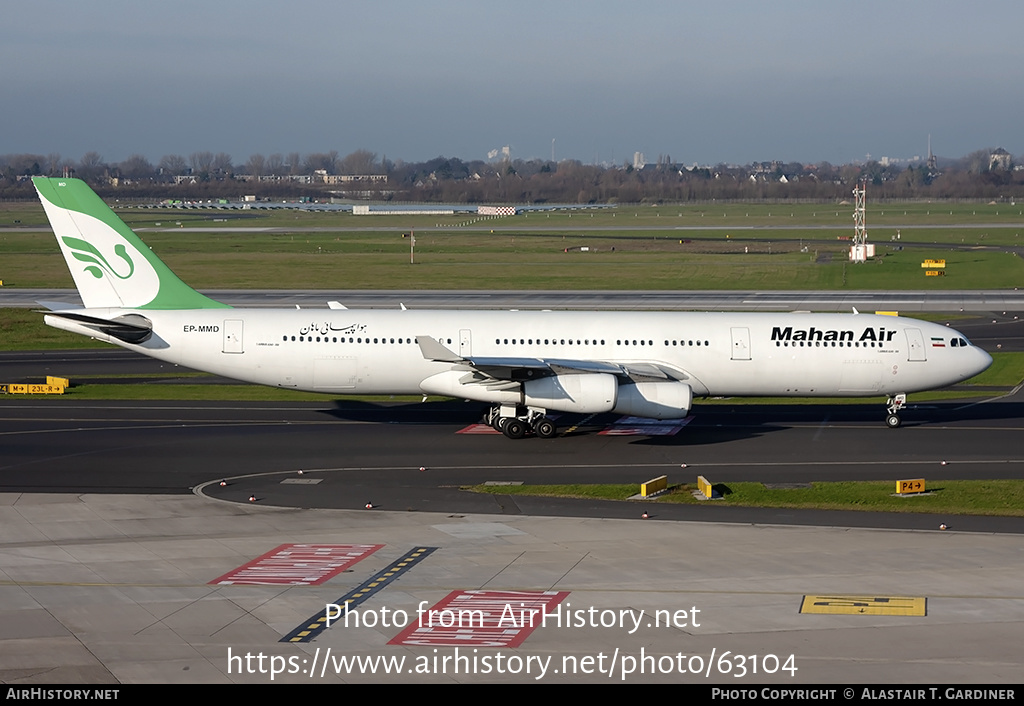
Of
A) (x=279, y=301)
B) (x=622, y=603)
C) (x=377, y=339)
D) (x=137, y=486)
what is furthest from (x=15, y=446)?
(x=279, y=301)

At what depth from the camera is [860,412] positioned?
150ft

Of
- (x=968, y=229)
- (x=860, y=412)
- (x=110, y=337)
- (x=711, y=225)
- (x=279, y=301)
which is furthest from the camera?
(x=711, y=225)

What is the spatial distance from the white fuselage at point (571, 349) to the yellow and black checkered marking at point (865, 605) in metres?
18.7

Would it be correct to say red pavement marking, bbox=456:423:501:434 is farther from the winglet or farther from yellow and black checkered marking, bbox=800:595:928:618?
yellow and black checkered marking, bbox=800:595:928:618

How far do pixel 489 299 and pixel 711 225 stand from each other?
4209 inches

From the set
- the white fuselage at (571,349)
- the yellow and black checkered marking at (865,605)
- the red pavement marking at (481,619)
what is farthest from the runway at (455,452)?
the red pavement marking at (481,619)

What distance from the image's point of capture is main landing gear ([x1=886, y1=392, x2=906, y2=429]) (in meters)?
41.9

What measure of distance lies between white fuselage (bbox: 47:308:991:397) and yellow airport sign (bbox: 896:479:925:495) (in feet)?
32.8

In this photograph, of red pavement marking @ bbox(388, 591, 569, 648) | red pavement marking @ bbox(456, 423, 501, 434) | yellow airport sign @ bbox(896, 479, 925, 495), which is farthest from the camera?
red pavement marking @ bbox(456, 423, 501, 434)

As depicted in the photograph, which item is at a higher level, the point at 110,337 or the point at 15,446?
the point at 110,337

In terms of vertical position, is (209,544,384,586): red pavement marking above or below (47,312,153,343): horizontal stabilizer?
below

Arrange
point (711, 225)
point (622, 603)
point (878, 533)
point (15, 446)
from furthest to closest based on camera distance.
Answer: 1. point (711, 225)
2. point (15, 446)
3. point (878, 533)
4. point (622, 603)

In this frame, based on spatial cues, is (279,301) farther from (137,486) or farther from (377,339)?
(137,486)

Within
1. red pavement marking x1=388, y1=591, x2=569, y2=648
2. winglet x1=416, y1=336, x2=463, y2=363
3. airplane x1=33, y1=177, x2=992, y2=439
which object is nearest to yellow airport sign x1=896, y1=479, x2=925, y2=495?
airplane x1=33, y1=177, x2=992, y2=439
